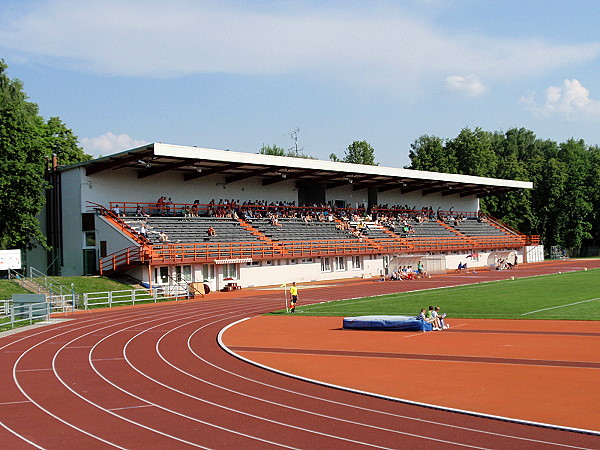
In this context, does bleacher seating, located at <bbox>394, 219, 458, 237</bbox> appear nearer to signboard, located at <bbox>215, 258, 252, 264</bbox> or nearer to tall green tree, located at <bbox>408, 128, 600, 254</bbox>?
tall green tree, located at <bbox>408, 128, 600, 254</bbox>

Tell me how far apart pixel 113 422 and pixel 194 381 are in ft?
11.6

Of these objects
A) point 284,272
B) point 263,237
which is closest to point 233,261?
point 263,237

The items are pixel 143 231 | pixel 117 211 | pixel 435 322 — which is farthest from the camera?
pixel 117 211

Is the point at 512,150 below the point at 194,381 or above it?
above

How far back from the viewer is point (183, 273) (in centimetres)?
4288

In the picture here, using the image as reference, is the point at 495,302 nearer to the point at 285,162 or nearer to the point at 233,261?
the point at 233,261

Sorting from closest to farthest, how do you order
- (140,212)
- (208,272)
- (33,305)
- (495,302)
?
(33,305) < (495,302) < (208,272) < (140,212)

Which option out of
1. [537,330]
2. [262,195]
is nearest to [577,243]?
[262,195]

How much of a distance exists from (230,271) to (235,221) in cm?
646

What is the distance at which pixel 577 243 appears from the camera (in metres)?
87.2

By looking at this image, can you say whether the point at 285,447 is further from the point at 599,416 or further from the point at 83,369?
the point at 83,369

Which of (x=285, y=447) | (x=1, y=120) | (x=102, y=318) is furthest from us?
(x=1, y=120)

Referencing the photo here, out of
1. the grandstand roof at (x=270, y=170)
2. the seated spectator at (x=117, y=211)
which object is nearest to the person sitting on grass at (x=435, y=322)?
the grandstand roof at (x=270, y=170)

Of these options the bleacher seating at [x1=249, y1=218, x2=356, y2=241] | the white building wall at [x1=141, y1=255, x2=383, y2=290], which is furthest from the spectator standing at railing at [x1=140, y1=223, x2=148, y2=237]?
the bleacher seating at [x1=249, y1=218, x2=356, y2=241]
